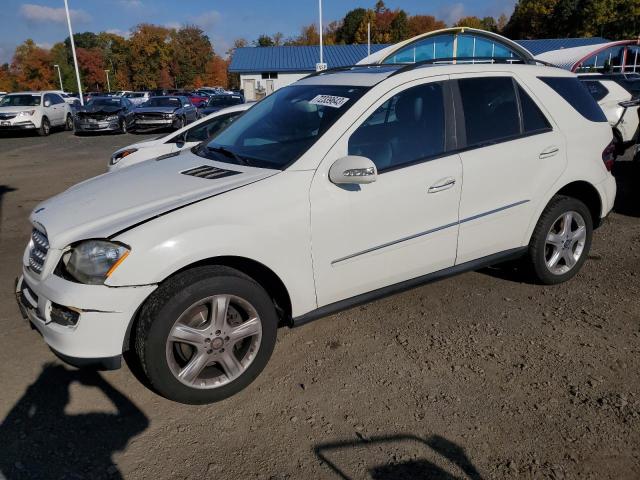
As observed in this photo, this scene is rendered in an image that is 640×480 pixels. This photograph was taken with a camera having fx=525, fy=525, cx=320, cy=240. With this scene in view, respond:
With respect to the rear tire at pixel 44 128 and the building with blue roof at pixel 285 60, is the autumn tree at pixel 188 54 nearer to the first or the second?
the building with blue roof at pixel 285 60

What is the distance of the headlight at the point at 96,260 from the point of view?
8.60ft

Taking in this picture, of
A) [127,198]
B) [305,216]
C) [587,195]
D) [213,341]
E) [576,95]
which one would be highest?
[576,95]

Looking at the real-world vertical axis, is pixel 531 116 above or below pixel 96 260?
above

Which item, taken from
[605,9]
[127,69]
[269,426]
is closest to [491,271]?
[269,426]

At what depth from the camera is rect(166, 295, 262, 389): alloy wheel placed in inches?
111

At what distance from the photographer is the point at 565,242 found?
4363mm

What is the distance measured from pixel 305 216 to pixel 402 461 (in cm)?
138

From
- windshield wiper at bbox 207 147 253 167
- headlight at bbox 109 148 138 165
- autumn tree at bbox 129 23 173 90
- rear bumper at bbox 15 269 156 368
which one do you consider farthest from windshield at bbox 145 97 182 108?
autumn tree at bbox 129 23 173 90

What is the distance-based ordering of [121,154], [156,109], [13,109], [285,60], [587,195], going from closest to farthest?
[587,195], [121,154], [13,109], [156,109], [285,60]

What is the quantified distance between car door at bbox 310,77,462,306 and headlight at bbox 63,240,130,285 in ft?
3.52

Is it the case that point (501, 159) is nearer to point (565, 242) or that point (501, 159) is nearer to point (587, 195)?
point (565, 242)

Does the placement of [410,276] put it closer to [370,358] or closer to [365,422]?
[370,358]

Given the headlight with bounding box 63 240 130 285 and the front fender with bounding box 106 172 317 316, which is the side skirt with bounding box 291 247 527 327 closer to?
the front fender with bounding box 106 172 317 316

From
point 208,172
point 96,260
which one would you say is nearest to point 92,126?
point 208,172
